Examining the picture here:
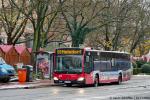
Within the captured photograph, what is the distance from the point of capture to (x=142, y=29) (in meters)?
68.1

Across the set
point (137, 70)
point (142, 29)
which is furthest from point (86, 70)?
point (137, 70)

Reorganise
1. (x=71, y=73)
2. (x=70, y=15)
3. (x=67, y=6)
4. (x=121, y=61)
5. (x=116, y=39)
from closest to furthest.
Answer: (x=71, y=73), (x=121, y=61), (x=67, y=6), (x=70, y=15), (x=116, y=39)

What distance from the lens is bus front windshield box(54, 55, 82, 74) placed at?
34.2 metres

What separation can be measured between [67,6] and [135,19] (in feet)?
38.9

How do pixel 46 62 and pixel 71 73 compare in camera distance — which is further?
→ pixel 46 62

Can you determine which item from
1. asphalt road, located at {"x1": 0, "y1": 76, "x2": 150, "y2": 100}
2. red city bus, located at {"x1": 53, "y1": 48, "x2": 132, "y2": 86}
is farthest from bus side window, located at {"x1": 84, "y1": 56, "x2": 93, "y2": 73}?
asphalt road, located at {"x1": 0, "y1": 76, "x2": 150, "y2": 100}

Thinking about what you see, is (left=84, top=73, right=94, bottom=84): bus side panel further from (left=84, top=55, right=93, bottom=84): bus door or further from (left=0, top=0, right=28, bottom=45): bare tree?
(left=0, top=0, right=28, bottom=45): bare tree

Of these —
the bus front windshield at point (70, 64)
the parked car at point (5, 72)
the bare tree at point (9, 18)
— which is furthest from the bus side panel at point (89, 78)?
the bare tree at point (9, 18)

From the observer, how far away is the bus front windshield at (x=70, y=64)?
34188mm

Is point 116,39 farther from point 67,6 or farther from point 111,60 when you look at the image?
point 111,60

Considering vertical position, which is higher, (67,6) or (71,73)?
(67,6)

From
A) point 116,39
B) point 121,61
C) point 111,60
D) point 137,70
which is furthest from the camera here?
point 137,70

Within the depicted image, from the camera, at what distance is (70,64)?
3428cm

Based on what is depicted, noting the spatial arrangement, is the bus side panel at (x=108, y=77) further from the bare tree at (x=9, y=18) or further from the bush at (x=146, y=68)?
the bush at (x=146, y=68)
